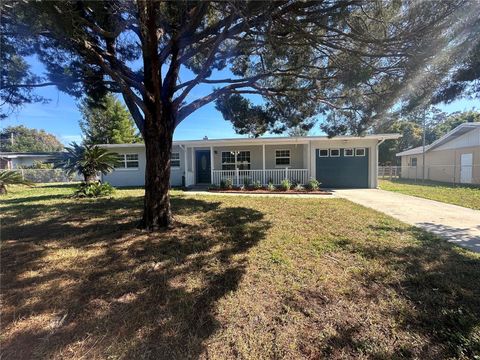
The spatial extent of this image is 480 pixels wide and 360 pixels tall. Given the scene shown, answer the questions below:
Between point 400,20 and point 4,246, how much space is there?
25.4 ft

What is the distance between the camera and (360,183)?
13984mm

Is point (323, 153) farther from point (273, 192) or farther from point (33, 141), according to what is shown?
point (33, 141)

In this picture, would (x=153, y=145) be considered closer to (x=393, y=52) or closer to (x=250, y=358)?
(x=250, y=358)

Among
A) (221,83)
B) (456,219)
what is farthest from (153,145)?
(456,219)

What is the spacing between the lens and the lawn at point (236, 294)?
2.24 m

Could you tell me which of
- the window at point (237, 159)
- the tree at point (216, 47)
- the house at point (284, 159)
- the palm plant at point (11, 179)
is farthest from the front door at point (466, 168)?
the palm plant at point (11, 179)

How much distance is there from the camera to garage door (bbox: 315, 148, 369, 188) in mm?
13867

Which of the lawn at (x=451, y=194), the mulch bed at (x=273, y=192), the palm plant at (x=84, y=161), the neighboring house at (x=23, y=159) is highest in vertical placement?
the neighboring house at (x=23, y=159)

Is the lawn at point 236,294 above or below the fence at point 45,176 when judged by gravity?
below

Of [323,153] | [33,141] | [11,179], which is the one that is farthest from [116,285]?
[33,141]

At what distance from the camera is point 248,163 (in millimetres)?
15266

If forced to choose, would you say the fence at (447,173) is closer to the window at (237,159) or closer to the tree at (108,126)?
the window at (237,159)

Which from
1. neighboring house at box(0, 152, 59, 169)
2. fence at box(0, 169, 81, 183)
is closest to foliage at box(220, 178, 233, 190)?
fence at box(0, 169, 81, 183)

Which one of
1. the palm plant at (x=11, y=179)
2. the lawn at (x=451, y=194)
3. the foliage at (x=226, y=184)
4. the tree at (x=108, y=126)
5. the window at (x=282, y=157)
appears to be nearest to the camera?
the palm plant at (x=11, y=179)
